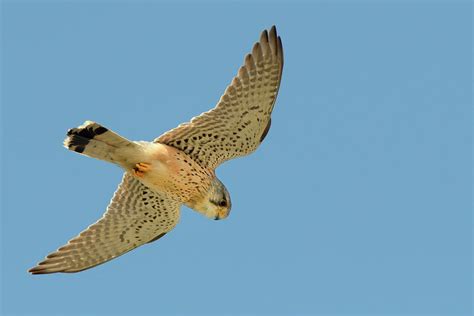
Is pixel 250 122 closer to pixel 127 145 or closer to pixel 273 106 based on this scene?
pixel 273 106

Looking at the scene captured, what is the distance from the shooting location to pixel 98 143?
11164mm

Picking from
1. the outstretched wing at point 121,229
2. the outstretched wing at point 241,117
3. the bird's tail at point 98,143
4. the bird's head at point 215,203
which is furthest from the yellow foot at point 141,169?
the bird's head at point 215,203

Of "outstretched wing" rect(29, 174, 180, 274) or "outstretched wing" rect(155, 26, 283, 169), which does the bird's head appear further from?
"outstretched wing" rect(29, 174, 180, 274)

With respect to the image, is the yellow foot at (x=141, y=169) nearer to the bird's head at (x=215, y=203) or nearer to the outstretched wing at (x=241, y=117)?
the outstretched wing at (x=241, y=117)

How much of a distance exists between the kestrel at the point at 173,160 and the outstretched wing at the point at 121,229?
0.01 meters

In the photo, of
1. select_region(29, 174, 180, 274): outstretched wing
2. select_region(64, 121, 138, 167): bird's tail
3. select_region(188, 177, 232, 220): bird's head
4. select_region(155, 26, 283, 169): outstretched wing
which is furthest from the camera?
select_region(29, 174, 180, 274): outstretched wing

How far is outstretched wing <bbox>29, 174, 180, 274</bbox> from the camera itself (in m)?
12.4

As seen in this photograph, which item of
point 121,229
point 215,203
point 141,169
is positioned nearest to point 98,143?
point 141,169

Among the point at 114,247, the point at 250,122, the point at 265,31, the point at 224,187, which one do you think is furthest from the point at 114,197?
the point at 265,31

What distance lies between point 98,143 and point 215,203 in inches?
68.0

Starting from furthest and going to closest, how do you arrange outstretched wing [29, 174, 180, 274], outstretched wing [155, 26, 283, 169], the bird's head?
outstretched wing [29, 174, 180, 274], the bird's head, outstretched wing [155, 26, 283, 169]

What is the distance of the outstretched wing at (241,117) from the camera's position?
1108 centimetres

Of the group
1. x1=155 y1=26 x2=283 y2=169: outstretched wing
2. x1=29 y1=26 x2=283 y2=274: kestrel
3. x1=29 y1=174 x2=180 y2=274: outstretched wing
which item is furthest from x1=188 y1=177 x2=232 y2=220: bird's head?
x1=29 y1=174 x2=180 y2=274: outstretched wing

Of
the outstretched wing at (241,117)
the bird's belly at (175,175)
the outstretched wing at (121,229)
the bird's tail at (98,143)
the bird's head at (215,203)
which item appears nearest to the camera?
the bird's tail at (98,143)
